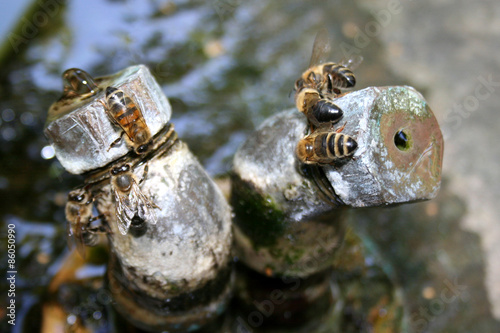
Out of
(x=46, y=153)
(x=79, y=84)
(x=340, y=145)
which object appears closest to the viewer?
(x=340, y=145)

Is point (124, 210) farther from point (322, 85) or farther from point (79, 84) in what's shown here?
point (322, 85)

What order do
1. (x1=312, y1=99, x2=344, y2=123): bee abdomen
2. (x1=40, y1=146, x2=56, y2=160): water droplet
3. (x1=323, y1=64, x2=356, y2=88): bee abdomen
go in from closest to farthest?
(x1=312, y1=99, x2=344, y2=123): bee abdomen → (x1=323, y1=64, x2=356, y2=88): bee abdomen → (x1=40, y1=146, x2=56, y2=160): water droplet

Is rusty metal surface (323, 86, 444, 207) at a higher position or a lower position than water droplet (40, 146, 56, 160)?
higher

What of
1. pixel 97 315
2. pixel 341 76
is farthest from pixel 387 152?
pixel 97 315

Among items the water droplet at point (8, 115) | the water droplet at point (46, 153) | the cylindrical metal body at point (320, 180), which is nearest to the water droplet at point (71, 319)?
the cylindrical metal body at point (320, 180)

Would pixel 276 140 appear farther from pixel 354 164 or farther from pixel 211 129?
pixel 211 129

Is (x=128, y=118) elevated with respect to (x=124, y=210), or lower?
elevated

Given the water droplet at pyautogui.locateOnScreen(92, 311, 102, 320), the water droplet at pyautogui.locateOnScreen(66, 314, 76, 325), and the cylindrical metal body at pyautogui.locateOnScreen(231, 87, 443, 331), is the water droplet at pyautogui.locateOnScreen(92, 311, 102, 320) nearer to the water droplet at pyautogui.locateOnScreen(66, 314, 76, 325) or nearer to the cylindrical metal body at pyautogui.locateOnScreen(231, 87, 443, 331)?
the water droplet at pyautogui.locateOnScreen(66, 314, 76, 325)

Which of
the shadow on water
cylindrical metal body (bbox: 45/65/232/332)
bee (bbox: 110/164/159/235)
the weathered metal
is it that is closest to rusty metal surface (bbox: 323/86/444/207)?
the weathered metal

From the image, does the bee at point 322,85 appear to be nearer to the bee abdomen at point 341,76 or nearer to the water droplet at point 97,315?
the bee abdomen at point 341,76
